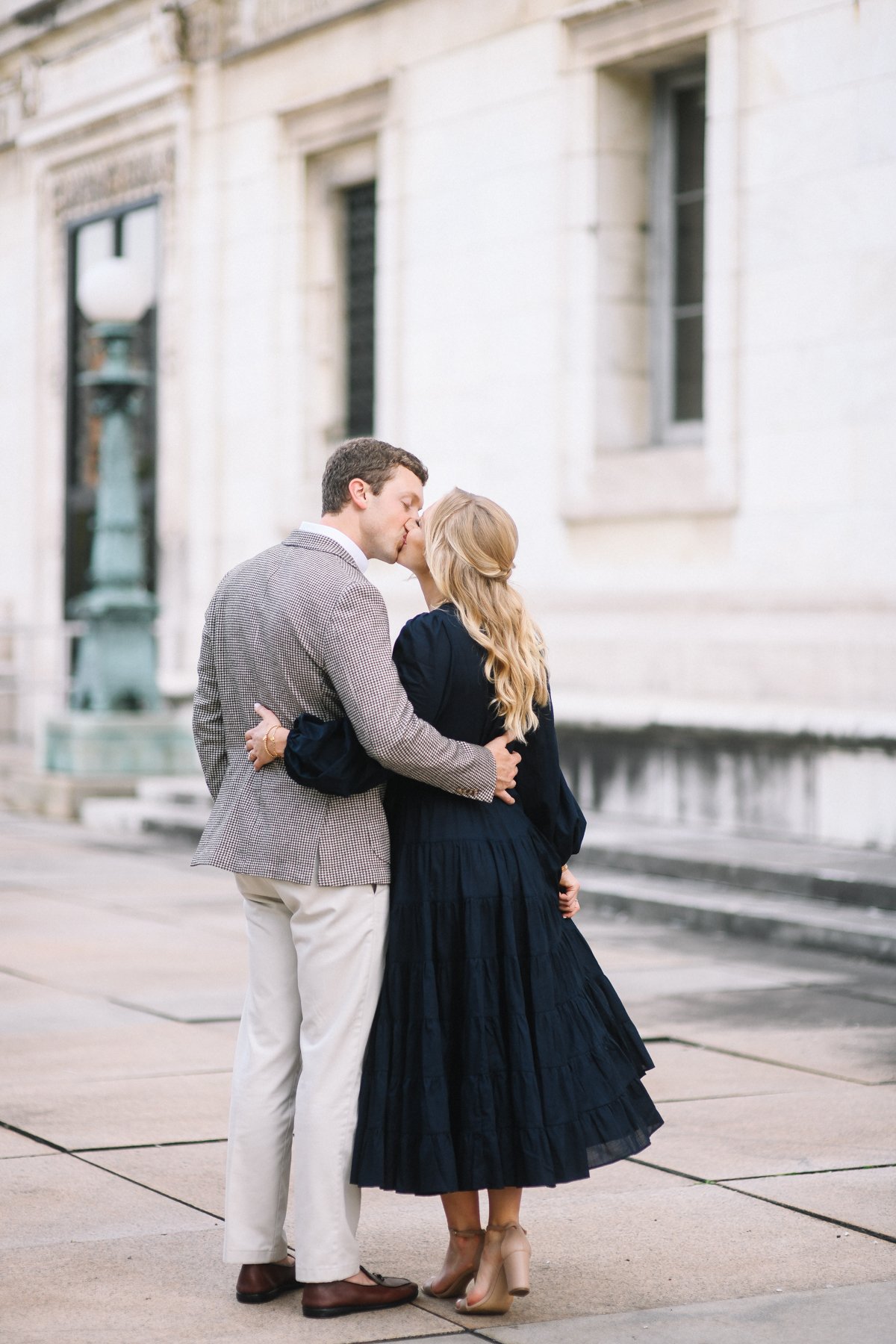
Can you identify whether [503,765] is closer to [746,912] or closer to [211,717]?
[211,717]

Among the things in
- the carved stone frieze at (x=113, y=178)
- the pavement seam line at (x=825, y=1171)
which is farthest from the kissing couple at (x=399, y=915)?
the carved stone frieze at (x=113, y=178)

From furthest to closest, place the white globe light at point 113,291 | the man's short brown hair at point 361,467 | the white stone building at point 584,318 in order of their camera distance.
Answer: the white globe light at point 113,291
the white stone building at point 584,318
the man's short brown hair at point 361,467

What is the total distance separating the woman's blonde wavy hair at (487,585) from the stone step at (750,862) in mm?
5284

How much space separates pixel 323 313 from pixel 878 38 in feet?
20.7

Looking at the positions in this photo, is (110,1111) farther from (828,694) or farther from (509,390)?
(509,390)

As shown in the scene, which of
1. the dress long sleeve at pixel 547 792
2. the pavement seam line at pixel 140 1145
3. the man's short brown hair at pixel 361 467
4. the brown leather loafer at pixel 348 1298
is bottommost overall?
the pavement seam line at pixel 140 1145

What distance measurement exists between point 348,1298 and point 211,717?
1.27 m

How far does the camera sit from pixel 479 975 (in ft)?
13.1

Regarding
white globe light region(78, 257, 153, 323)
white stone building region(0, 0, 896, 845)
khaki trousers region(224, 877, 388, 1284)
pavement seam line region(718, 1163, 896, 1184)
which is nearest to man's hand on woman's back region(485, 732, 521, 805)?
khaki trousers region(224, 877, 388, 1284)

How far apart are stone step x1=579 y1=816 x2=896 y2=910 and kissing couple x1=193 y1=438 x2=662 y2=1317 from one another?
17.1ft

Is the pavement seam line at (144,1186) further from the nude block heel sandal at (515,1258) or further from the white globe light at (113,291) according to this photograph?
the white globe light at (113,291)

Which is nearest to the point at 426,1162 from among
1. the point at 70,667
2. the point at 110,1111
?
the point at 110,1111

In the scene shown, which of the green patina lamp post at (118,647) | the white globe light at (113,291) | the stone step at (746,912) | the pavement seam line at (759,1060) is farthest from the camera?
the green patina lamp post at (118,647)

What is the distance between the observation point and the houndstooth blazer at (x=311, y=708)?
4.00m
